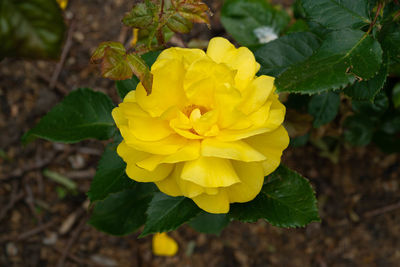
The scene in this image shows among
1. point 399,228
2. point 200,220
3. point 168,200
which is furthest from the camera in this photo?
point 399,228

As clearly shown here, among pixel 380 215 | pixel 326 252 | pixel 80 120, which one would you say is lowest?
pixel 326 252

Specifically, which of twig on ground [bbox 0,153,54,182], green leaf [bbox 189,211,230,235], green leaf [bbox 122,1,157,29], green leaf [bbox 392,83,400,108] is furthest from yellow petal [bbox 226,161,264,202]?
twig on ground [bbox 0,153,54,182]

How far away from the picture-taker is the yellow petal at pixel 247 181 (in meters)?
0.79

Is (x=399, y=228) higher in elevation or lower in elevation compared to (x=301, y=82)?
lower

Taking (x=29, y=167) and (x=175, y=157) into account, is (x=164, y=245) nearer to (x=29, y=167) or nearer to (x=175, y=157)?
(x=29, y=167)

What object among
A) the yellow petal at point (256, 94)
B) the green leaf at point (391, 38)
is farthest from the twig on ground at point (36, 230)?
the green leaf at point (391, 38)

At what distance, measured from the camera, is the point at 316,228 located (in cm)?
182

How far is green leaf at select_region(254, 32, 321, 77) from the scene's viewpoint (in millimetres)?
984

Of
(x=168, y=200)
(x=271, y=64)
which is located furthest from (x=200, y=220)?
(x=271, y=64)

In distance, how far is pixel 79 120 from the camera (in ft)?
3.67

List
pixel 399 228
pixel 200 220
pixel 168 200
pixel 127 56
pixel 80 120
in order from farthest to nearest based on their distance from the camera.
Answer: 1. pixel 399 228
2. pixel 200 220
3. pixel 80 120
4. pixel 168 200
5. pixel 127 56

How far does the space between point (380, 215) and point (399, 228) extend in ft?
0.31

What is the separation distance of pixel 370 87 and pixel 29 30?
2.19 feet

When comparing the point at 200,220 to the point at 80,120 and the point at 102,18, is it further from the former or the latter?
the point at 102,18
